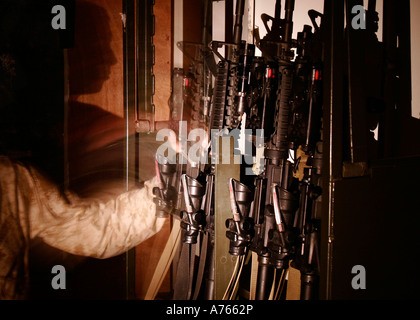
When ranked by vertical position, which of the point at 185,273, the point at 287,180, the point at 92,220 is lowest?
the point at 185,273

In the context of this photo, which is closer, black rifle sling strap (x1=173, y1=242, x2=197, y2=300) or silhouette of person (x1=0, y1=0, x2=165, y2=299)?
silhouette of person (x1=0, y1=0, x2=165, y2=299)

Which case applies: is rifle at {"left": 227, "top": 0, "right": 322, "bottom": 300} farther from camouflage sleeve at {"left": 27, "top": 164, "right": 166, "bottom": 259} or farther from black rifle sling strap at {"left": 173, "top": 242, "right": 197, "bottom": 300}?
A: camouflage sleeve at {"left": 27, "top": 164, "right": 166, "bottom": 259}

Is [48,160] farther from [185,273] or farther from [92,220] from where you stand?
[185,273]

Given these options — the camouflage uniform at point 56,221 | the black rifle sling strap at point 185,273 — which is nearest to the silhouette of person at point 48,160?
the camouflage uniform at point 56,221

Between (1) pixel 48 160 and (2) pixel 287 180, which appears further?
(1) pixel 48 160

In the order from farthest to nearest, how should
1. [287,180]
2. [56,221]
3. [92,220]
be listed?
[92,220], [56,221], [287,180]

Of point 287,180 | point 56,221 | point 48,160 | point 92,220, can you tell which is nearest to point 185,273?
point 92,220

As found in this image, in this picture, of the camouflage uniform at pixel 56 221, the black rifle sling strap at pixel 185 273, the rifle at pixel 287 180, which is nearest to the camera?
the rifle at pixel 287 180

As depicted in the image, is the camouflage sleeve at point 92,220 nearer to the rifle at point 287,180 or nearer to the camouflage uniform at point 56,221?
the camouflage uniform at point 56,221

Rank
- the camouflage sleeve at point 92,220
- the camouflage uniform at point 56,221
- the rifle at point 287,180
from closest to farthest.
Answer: the rifle at point 287,180 < the camouflage uniform at point 56,221 < the camouflage sleeve at point 92,220

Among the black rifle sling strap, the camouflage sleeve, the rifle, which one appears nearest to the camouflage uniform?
the camouflage sleeve

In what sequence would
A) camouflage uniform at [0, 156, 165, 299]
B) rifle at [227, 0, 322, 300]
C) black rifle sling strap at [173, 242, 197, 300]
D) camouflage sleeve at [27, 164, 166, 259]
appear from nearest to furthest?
rifle at [227, 0, 322, 300] → camouflage uniform at [0, 156, 165, 299] → camouflage sleeve at [27, 164, 166, 259] → black rifle sling strap at [173, 242, 197, 300]
